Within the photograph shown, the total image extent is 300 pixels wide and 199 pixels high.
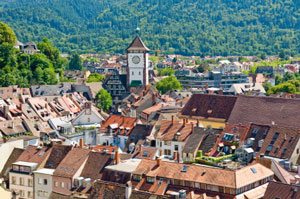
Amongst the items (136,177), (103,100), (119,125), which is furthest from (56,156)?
(103,100)

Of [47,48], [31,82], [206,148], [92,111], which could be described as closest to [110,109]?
[31,82]

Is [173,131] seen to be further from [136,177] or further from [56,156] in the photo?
[136,177]

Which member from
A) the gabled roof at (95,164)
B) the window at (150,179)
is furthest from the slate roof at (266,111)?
the window at (150,179)

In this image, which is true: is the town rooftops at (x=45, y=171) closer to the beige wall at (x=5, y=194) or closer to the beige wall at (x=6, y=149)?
the beige wall at (x=6, y=149)

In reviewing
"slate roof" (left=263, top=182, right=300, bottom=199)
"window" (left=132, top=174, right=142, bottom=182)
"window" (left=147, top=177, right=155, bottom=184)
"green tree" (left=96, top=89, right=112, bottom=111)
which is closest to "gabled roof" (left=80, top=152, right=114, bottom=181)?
"window" (left=132, top=174, right=142, bottom=182)

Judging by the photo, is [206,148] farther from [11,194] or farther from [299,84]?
[299,84]

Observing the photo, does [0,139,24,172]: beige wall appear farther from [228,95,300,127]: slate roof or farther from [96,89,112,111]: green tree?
[96,89,112,111]: green tree
